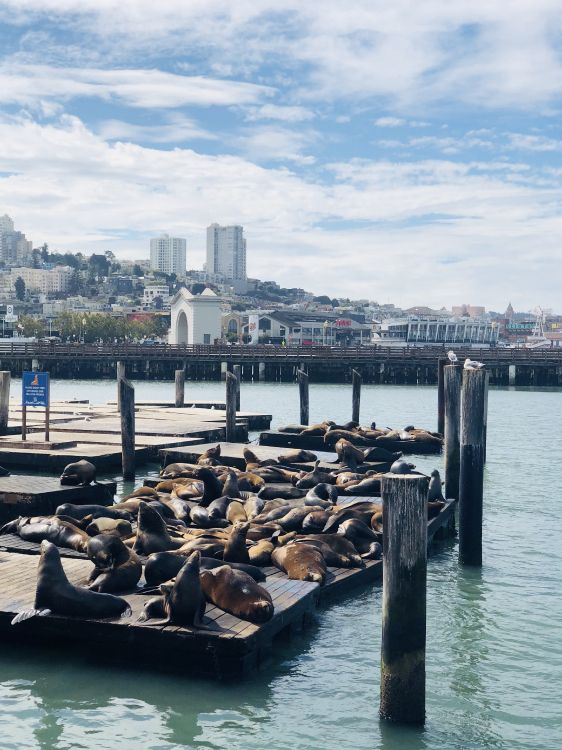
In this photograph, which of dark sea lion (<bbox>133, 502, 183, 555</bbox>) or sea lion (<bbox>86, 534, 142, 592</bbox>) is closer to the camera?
sea lion (<bbox>86, 534, 142, 592</bbox>)

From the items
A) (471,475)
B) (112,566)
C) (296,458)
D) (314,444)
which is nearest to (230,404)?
(314,444)

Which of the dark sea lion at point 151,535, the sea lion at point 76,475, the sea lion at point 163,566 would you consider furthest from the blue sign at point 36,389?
the sea lion at point 163,566

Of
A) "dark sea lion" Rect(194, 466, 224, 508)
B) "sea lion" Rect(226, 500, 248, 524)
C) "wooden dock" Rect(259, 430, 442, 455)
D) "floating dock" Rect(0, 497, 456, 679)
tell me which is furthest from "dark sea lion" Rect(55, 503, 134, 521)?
"wooden dock" Rect(259, 430, 442, 455)

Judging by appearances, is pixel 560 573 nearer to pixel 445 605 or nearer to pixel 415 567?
pixel 445 605

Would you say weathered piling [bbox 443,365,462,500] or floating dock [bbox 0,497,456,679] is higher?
weathered piling [bbox 443,365,462,500]

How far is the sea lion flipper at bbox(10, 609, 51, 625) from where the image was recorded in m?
8.77

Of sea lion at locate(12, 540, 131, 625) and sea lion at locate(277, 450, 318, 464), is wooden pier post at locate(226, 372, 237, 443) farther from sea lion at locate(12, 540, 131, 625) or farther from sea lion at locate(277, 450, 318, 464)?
sea lion at locate(12, 540, 131, 625)

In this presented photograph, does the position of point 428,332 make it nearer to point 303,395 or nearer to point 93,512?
point 303,395

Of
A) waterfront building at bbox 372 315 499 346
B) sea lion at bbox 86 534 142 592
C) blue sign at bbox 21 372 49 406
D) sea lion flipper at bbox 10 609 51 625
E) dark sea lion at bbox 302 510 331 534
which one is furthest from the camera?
waterfront building at bbox 372 315 499 346

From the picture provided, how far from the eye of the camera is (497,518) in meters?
17.4

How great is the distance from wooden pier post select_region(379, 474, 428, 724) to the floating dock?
1.30 metres

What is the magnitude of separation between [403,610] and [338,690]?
1.37 meters

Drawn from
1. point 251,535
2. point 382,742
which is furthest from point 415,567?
point 251,535

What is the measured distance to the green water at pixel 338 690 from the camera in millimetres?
7801
